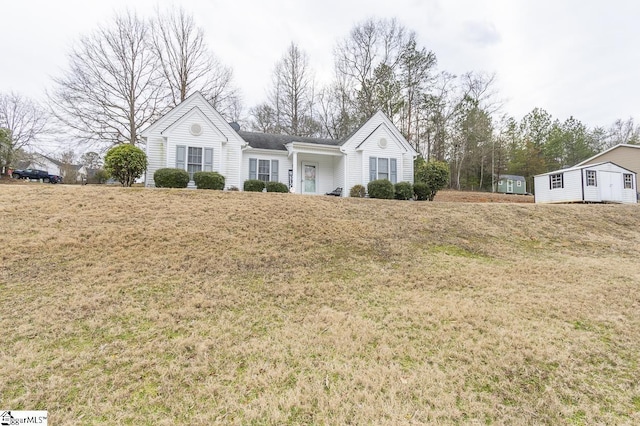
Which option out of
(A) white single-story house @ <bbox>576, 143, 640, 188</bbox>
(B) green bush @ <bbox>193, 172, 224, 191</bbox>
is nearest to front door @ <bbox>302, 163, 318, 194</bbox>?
(B) green bush @ <bbox>193, 172, 224, 191</bbox>

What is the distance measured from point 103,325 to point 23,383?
40.2 inches

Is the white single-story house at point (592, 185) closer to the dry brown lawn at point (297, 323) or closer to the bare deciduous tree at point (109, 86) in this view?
the dry brown lawn at point (297, 323)

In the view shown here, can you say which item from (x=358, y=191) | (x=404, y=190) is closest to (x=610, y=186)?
(x=404, y=190)

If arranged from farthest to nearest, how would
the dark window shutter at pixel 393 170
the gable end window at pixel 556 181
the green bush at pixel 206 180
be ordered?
the gable end window at pixel 556 181 → the dark window shutter at pixel 393 170 → the green bush at pixel 206 180

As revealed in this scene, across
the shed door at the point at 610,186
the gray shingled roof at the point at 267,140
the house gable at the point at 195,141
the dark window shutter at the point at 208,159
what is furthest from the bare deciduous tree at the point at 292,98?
the shed door at the point at 610,186

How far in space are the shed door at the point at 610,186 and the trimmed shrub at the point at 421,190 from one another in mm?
11895

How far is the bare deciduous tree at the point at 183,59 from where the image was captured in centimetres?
2434

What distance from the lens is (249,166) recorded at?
16.6m

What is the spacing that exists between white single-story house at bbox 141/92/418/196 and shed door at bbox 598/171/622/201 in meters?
12.4

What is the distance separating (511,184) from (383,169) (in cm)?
2926

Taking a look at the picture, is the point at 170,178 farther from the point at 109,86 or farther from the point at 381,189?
the point at 109,86

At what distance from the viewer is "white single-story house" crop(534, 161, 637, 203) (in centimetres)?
1834

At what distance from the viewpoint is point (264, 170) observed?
16859 millimetres

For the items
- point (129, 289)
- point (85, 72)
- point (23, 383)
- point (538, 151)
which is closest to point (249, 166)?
point (129, 289)
